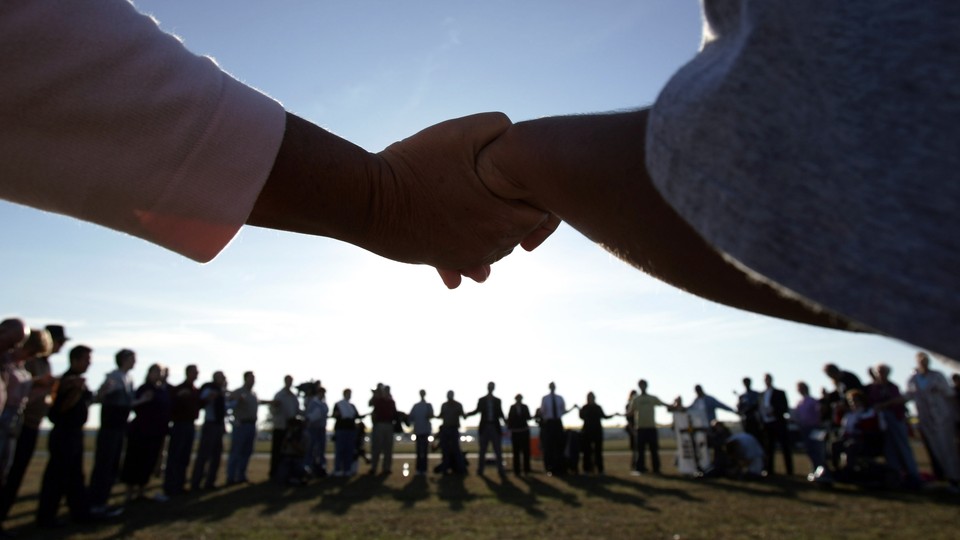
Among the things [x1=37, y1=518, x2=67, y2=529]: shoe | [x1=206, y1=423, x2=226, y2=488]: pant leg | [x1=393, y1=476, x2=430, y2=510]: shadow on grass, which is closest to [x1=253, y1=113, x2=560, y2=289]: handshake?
[x1=37, y1=518, x2=67, y2=529]: shoe

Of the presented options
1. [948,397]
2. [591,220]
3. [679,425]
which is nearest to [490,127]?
[591,220]

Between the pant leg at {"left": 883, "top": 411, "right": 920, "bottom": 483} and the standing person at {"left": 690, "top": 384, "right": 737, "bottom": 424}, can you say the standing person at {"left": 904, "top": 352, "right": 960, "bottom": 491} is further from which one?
the standing person at {"left": 690, "top": 384, "right": 737, "bottom": 424}

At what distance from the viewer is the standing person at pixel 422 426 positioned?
14.0m

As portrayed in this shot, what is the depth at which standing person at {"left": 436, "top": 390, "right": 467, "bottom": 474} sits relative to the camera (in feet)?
46.3

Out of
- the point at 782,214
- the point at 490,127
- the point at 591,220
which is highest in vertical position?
the point at 490,127

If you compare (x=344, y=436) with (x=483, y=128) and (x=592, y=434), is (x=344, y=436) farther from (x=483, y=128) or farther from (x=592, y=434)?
(x=483, y=128)

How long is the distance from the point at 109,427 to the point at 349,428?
6872mm

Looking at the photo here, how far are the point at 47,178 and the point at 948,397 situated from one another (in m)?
11.5

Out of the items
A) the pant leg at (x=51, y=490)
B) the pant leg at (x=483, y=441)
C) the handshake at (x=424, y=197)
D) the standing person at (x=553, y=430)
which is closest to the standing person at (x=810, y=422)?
the standing person at (x=553, y=430)

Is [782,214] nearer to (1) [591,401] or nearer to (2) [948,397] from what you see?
(2) [948,397]

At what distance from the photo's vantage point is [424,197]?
133 cm

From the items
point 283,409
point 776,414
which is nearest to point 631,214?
point 283,409

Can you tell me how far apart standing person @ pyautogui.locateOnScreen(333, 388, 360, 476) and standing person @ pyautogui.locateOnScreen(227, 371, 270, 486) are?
6.11 ft

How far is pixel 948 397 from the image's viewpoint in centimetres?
936
